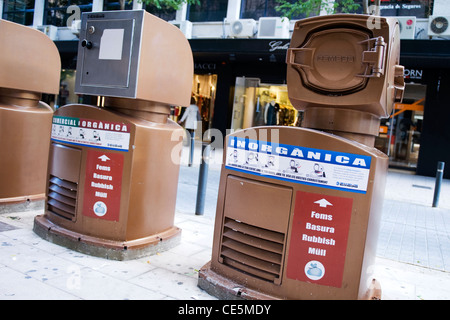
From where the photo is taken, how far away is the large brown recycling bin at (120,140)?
3658mm

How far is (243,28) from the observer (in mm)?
16094

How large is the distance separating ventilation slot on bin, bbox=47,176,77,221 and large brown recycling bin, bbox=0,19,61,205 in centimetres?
103

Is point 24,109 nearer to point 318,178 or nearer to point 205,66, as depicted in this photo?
point 318,178

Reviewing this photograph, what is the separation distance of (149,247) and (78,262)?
2.24ft

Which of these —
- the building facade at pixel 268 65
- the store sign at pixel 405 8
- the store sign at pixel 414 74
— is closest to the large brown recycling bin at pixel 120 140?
the building facade at pixel 268 65

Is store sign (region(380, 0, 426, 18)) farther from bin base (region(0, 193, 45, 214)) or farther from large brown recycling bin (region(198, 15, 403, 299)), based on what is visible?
bin base (region(0, 193, 45, 214))

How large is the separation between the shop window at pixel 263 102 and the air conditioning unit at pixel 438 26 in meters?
6.16

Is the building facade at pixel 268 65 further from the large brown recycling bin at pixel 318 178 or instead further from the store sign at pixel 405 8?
the large brown recycling bin at pixel 318 178

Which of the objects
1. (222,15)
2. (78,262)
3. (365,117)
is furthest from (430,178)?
(78,262)

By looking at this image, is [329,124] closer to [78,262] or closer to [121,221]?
[121,221]

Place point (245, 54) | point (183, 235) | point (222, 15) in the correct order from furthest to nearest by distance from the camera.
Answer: point (222, 15)
point (245, 54)
point (183, 235)

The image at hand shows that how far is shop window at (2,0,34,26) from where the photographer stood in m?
22.4

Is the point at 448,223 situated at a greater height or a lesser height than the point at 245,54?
lesser
